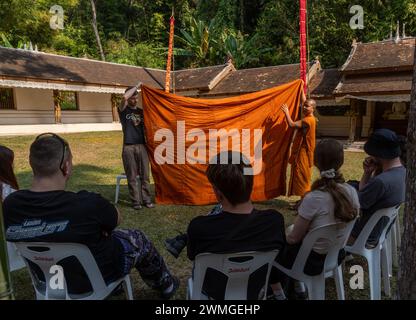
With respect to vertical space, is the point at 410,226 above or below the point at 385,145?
below

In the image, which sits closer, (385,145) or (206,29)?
(385,145)

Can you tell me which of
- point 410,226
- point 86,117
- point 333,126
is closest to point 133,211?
point 410,226

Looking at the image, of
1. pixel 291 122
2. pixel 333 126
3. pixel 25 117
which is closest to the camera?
pixel 291 122

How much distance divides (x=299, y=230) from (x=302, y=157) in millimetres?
3320

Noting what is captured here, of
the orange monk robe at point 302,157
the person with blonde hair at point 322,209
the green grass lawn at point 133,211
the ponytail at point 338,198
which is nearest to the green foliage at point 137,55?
the green grass lawn at point 133,211

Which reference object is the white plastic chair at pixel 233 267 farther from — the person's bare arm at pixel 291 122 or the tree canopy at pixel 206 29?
the tree canopy at pixel 206 29

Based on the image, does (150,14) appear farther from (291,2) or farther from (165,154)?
(165,154)

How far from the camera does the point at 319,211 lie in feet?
7.88

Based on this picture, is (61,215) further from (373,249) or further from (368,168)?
(368,168)

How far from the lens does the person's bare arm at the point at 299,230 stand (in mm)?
2443

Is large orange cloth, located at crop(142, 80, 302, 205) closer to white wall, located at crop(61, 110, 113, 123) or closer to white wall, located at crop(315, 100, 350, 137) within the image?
white wall, located at crop(315, 100, 350, 137)

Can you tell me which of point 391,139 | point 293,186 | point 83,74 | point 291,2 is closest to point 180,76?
point 83,74

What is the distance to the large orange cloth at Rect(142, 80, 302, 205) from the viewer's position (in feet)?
18.6

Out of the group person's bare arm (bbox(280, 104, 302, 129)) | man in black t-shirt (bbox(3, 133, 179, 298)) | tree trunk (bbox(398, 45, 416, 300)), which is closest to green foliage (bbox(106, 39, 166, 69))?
person's bare arm (bbox(280, 104, 302, 129))
